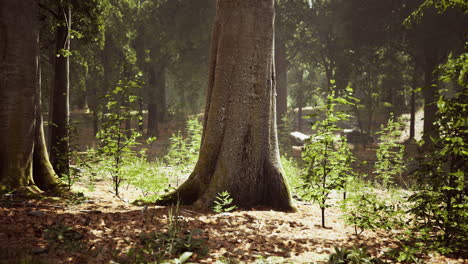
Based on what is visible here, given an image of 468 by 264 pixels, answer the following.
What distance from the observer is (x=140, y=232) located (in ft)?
13.4

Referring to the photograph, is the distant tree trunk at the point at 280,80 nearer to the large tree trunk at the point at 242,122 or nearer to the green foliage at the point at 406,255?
the large tree trunk at the point at 242,122

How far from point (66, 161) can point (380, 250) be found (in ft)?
18.1

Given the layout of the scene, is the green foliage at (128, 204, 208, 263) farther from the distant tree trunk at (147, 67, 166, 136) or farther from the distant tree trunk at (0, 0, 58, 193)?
the distant tree trunk at (147, 67, 166, 136)

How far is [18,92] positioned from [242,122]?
3.71m

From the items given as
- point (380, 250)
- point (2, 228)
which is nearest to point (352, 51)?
point (380, 250)

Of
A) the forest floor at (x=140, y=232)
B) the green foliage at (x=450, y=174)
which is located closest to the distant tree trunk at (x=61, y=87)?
the forest floor at (x=140, y=232)

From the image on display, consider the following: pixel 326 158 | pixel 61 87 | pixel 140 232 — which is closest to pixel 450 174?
pixel 326 158

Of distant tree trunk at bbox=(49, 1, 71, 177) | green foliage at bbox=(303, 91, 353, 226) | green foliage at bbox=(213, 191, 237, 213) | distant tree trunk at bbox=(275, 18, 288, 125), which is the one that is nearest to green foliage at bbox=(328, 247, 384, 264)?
green foliage at bbox=(303, 91, 353, 226)

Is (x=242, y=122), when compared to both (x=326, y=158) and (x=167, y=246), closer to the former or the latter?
(x=326, y=158)

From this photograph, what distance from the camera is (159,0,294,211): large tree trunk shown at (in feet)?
18.4

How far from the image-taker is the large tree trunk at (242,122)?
562 centimetres

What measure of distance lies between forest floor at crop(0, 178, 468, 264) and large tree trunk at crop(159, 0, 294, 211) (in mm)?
482

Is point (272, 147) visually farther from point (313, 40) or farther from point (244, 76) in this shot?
point (313, 40)

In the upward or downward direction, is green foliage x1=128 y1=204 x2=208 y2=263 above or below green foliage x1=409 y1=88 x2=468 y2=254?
below
